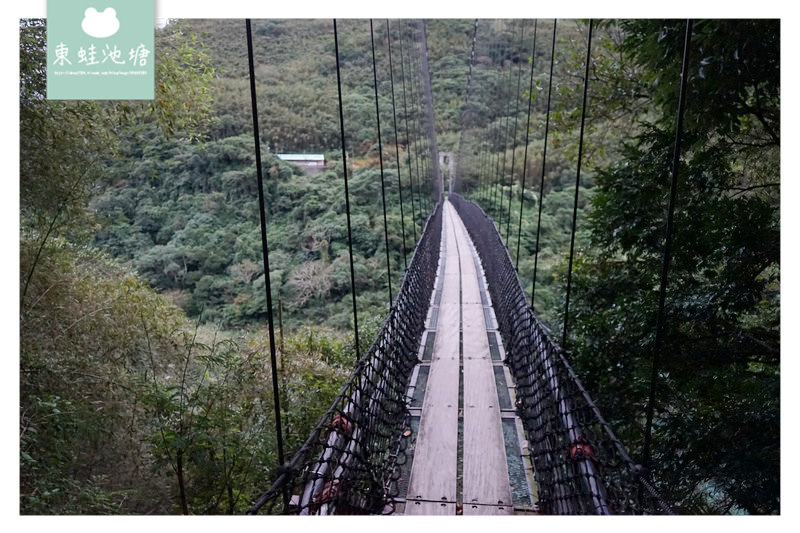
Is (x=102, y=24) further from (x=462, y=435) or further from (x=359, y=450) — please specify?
(x=462, y=435)

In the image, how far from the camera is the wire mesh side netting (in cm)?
98

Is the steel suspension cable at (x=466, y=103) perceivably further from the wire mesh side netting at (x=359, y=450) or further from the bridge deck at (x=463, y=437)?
the wire mesh side netting at (x=359, y=450)

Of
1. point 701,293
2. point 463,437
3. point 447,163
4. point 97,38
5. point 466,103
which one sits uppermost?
point 466,103

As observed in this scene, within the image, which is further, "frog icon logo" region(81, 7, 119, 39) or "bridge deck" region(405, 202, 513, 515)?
"frog icon logo" region(81, 7, 119, 39)

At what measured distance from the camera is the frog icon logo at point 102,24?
1.56m

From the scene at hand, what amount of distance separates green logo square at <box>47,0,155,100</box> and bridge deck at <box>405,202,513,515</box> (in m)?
1.35

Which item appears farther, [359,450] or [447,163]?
[447,163]

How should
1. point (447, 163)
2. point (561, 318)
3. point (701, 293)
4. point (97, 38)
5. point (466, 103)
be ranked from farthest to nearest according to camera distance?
point (447, 163) → point (466, 103) → point (561, 318) → point (701, 293) → point (97, 38)

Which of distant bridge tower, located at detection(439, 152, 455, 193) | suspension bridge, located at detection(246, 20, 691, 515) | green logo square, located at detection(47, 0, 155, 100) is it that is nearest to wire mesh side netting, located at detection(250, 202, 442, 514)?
suspension bridge, located at detection(246, 20, 691, 515)

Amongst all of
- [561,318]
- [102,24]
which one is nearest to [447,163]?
[561,318]

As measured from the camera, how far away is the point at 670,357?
1893 mm

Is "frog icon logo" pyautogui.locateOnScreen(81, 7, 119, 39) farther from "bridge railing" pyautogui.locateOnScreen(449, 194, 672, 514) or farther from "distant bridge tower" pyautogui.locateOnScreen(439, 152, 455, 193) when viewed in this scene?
"distant bridge tower" pyautogui.locateOnScreen(439, 152, 455, 193)

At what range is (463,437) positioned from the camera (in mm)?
1578

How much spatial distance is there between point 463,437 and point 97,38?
153cm
